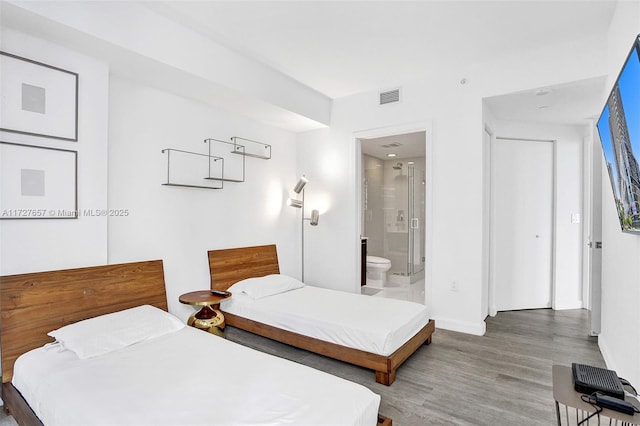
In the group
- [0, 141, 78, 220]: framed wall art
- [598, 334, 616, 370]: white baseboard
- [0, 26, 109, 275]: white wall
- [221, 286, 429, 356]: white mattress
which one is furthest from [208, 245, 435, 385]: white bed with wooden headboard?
[0, 141, 78, 220]: framed wall art

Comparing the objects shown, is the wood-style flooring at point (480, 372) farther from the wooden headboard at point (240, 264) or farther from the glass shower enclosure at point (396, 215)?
the glass shower enclosure at point (396, 215)

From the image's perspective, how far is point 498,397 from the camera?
2.35m

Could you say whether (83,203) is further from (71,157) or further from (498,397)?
(498,397)

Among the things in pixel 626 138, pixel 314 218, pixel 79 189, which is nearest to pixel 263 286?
pixel 314 218

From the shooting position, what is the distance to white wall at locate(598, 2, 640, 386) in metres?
2.05

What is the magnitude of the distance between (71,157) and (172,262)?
1314 millimetres

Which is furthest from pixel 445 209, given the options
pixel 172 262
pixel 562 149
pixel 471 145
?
pixel 172 262

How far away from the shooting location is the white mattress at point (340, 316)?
8.71 ft

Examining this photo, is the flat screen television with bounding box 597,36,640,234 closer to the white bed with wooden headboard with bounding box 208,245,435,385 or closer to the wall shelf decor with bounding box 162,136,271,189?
the white bed with wooden headboard with bounding box 208,245,435,385

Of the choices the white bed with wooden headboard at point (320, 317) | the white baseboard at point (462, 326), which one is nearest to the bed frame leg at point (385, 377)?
the white bed with wooden headboard at point (320, 317)

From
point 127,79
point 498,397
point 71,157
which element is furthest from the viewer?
point 127,79

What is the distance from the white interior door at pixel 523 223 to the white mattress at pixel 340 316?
6.87 ft

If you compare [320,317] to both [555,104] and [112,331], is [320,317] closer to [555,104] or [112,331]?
[112,331]

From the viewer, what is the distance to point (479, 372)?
2717mm
